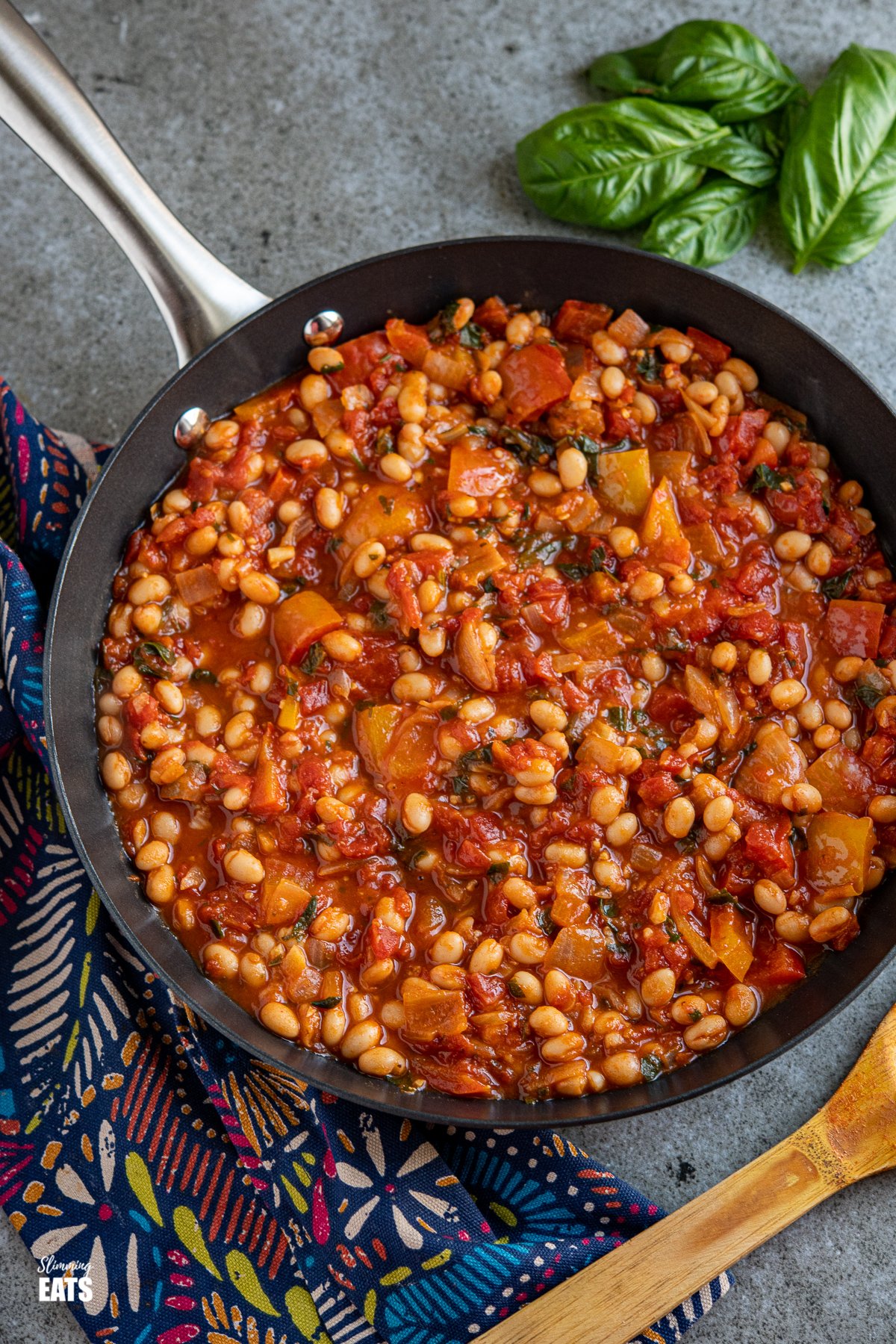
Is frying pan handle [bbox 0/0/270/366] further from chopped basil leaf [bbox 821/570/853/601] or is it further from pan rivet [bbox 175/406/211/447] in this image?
chopped basil leaf [bbox 821/570/853/601]

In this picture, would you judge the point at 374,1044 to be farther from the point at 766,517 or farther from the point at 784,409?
the point at 784,409

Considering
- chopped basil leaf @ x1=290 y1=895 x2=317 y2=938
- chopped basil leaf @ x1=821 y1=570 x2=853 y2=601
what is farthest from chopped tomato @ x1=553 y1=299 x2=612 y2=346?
chopped basil leaf @ x1=290 y1=895 x2=317 y2=938

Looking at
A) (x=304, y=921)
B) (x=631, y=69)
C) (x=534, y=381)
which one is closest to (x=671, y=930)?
(x=304, y=921)

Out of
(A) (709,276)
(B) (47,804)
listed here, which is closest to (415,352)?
(A) (709,276)

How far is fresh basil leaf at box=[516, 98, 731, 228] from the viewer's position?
412cm

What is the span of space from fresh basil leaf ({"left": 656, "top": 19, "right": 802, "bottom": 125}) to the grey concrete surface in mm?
382

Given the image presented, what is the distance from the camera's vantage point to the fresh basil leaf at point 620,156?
4.12m

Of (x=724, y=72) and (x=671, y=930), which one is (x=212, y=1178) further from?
(x=724, y=72)

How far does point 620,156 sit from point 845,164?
78cm

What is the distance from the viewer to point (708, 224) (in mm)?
4180

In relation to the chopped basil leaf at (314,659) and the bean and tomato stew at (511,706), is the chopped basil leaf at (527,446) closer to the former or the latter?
the bean and tomato stew at (511,706)

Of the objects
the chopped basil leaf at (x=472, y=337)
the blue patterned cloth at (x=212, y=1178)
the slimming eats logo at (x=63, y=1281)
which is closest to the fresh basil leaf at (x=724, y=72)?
the chopped basil leaf at (x=472, y=337)

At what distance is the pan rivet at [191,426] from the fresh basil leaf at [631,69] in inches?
79.6

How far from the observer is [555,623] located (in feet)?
11.7
